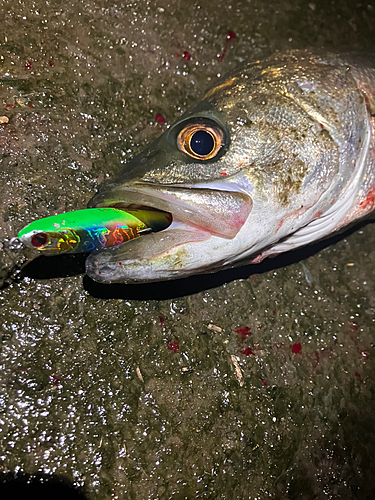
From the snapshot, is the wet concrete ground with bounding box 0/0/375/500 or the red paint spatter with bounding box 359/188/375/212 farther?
the red paint spatter with bounding box 359/188/375/212

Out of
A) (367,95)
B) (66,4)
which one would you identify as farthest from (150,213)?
(66,4)

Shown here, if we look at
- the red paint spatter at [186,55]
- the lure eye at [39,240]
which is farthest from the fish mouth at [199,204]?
the red paint spatter at [186,55]

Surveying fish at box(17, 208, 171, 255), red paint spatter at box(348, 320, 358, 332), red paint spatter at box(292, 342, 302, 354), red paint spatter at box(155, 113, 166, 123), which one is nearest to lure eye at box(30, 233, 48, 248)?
fish at box(17, 208, 171, 255)

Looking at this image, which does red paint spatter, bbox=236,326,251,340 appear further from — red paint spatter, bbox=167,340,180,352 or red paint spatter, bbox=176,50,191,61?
red paint spatter, bbox=176,50,191,61

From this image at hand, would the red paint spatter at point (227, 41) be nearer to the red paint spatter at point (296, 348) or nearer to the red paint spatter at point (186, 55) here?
the red paint spatter at point (186, 55)

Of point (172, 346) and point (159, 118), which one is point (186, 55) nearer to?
point (159, 118)

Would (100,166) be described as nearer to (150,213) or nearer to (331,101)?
(150,213)
